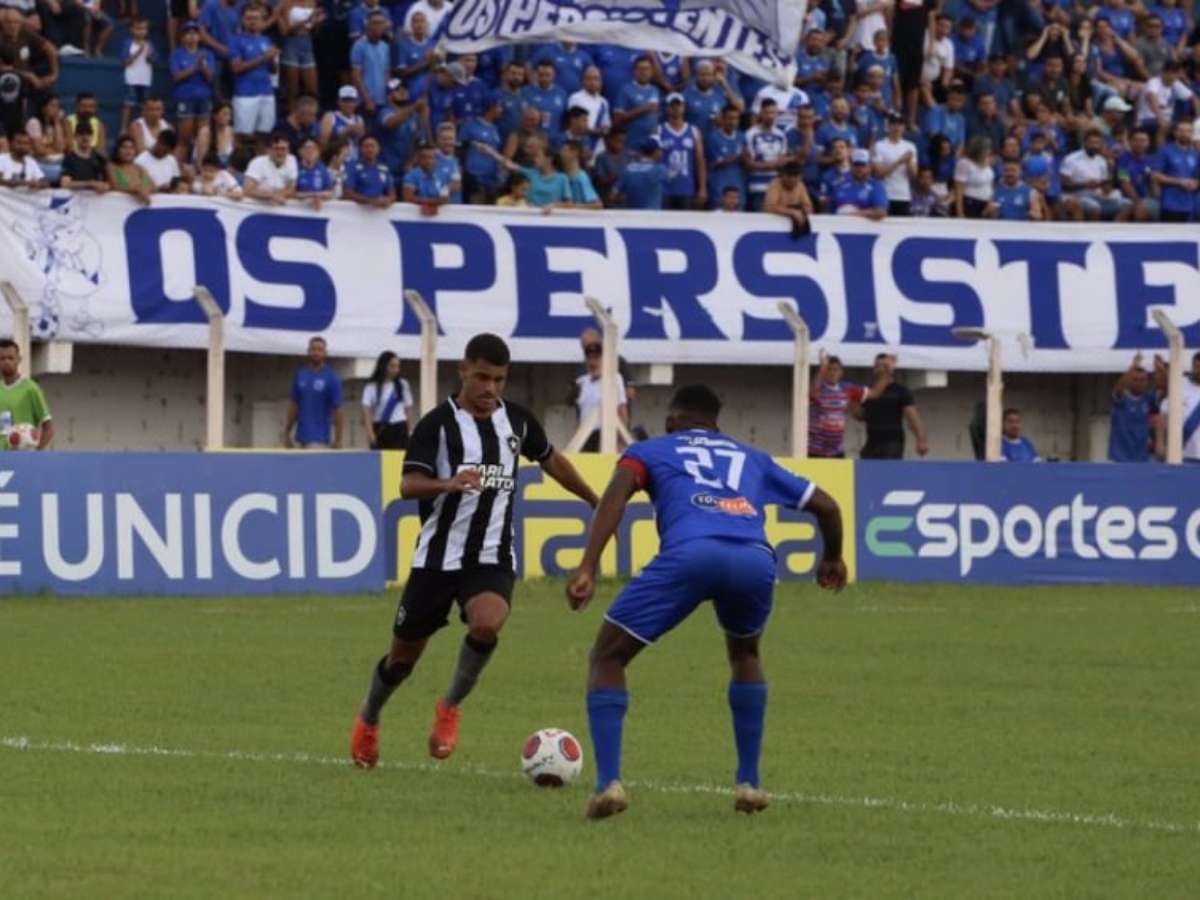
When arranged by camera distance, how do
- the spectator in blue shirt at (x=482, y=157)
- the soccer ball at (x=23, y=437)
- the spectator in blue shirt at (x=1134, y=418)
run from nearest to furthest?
the soccer ball at (x=23, y=437) → the spectator in blue shirt at (x=482, y=157) → the spectator in blue shirt at (x=1134, y=418)

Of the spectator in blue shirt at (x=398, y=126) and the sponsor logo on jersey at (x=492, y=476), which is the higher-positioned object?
the spectator in blue shirt at (x=398, y=126)

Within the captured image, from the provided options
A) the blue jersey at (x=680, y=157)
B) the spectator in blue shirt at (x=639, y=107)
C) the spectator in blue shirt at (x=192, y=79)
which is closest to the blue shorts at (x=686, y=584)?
the spectator in blue shirt at (x=192, y=79)

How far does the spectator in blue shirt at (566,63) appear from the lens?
29.9 metres

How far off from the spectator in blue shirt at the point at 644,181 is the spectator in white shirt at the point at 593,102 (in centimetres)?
47

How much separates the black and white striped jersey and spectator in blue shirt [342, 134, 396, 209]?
15.0 metres

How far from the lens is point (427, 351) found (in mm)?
25688

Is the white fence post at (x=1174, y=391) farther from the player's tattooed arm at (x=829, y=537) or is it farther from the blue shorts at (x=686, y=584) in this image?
the blue shorts at (x=686, y=584)

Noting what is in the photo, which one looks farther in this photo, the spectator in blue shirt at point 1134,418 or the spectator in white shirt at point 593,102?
the spectator in blue shirt at point 1134,418

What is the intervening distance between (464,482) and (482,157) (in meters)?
16.9

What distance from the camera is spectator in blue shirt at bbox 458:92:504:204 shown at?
94.9 feet

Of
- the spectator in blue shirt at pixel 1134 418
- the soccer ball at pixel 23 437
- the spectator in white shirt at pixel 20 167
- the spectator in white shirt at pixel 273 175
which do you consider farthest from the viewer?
the spectator in blue shirt at pixel 1134 418

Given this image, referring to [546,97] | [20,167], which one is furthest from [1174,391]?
[20,167]

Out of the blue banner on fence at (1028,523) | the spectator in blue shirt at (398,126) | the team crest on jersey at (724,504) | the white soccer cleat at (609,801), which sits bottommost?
the blue banner on fence at (1028,523)

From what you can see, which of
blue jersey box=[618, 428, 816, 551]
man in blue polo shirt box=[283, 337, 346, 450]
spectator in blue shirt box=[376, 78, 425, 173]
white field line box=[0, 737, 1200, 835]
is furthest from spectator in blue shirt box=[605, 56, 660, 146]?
blue jersey box=[618, 428, 816, 551]
